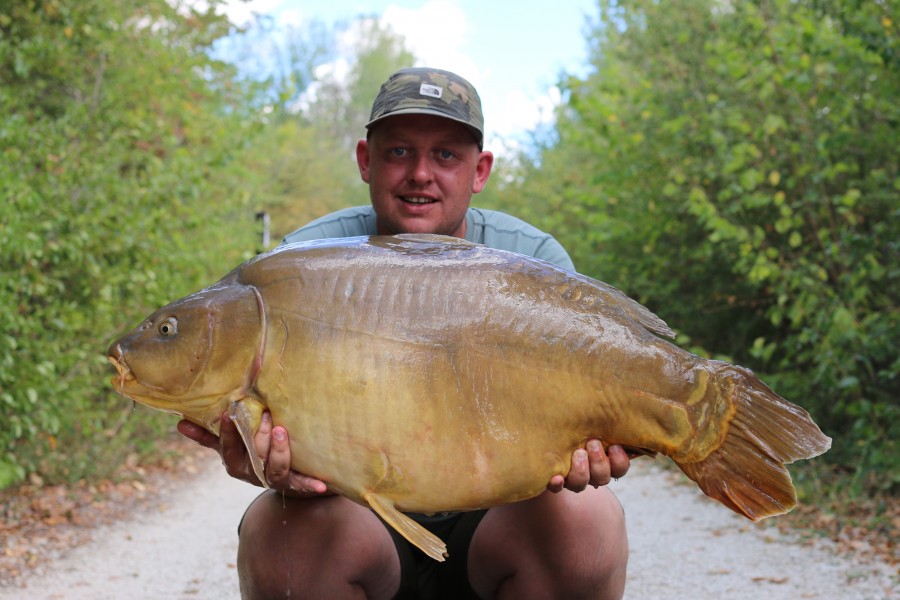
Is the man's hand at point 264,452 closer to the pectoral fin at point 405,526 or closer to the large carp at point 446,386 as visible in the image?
the large carp at point 446,386

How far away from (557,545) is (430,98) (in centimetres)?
116

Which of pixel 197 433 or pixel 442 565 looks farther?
pixel 442 565

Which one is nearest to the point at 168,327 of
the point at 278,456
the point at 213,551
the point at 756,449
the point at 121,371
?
the point at 121,371

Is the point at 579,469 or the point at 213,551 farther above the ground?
the point at 579,469

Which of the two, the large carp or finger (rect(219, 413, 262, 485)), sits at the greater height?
the large carp

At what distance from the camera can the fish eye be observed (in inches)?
75.2

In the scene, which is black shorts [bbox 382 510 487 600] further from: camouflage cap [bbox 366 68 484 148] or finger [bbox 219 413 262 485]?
camouflage cap [bbox 366 68 484 148]

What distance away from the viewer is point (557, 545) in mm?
2268

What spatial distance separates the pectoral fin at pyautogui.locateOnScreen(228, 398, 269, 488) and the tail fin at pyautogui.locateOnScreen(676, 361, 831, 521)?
0.83 m

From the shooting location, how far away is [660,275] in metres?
8.38

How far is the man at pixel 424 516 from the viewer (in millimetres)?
2019

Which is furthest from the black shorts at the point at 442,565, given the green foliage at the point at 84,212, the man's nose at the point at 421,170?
the green foliage at the point at 84,212

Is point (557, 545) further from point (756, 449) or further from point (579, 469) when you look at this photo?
point (756, 449)

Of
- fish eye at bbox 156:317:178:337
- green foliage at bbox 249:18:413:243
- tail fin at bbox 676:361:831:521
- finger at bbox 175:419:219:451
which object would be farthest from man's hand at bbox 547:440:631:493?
green foliage at bbox 249:18:413:243
